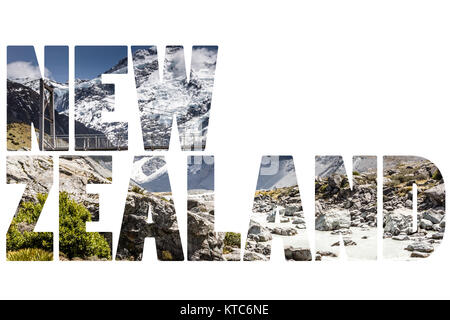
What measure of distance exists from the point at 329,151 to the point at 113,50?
4825mm

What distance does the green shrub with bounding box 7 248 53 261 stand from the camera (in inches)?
273

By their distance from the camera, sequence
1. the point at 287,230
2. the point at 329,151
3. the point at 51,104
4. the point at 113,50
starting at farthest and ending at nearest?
the point at 51,104 → the point at 287,230 → the point at 113,50 → the point at 329,151

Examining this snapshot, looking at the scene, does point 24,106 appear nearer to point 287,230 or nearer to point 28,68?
point 28,68

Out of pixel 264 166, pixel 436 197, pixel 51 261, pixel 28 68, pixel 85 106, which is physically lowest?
pixel 51 261

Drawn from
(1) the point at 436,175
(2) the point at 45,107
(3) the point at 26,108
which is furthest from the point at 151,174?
(1) the point at 436,175

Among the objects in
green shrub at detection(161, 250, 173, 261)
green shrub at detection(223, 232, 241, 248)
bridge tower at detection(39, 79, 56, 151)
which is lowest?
green shrub at detection(161, 250, 173, 261)

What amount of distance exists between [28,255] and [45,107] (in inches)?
136

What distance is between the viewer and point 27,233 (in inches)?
278

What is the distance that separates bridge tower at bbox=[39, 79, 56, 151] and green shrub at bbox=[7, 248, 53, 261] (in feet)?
7.18

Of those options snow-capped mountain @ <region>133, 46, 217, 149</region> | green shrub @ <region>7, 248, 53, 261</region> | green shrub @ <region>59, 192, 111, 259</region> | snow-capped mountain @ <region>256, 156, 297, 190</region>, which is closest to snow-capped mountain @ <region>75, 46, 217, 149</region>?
snow-capped mountain @ <region>133, 46, 217, 149</region>

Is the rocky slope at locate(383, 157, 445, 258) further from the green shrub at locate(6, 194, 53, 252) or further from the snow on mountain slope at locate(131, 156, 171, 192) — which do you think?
the green shrub at locate(6, 194, 53, 252)

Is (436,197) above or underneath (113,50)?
underneath

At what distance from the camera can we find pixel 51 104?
8633 millimetres

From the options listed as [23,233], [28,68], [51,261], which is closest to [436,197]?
[51,261]
